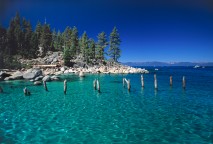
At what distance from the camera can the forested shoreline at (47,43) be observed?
9775cm

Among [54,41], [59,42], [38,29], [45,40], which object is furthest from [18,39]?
[54,41]

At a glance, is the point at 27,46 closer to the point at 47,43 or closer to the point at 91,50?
the point at 47,43

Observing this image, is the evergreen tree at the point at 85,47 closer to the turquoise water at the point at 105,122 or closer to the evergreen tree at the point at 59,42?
the evergreen tree at the point at 59,42

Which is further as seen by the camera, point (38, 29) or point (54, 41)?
point (54, 41)

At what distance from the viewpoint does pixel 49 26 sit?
11850cm

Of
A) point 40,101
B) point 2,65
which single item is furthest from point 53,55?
point 40,101

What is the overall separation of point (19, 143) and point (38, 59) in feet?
301

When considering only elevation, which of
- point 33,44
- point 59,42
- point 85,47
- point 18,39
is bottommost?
point 85,47

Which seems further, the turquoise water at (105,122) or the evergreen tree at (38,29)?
the evergreen tree at (38,29)

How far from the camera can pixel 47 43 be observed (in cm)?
10962

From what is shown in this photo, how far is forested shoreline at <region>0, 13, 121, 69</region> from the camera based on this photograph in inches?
3848

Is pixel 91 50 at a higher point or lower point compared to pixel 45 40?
lower

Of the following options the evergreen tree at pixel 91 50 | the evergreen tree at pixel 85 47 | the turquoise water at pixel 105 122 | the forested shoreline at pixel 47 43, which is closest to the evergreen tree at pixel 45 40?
the forested shoreline at pixel 47 43

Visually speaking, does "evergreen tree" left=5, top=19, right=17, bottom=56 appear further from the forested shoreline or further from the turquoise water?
the turquoise water
